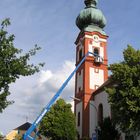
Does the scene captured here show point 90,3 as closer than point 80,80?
No

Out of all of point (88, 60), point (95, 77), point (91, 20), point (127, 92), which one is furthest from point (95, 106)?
point (127, 92)

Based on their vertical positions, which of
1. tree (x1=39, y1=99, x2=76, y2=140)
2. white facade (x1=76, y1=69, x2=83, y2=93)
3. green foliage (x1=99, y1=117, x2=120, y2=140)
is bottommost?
green foliage (x1=99, y1=117, x2=120, y2=140)

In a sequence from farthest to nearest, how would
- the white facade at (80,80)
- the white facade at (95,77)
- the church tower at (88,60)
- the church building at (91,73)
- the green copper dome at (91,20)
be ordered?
the green copper dome at (91,20)
the white facade at (80,80)
the white facade at (95,77)
the church tower at (88,60)
the church building at (91,73)

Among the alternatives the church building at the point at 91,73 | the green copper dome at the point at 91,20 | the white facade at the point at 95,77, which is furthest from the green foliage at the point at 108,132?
the green copper dome at the point at 91,20

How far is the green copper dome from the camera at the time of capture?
54.2 m

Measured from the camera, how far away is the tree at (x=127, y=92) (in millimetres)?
25859

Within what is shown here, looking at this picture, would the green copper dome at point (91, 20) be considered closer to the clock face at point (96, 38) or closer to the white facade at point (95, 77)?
the clock face at point (96, 38)

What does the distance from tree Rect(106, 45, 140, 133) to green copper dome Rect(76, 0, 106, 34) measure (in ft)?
86.7

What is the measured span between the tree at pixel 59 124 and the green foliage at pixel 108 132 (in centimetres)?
958

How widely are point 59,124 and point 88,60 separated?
1205 centimetres

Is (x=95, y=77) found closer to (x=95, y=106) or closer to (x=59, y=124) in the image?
(x=95, y=106)

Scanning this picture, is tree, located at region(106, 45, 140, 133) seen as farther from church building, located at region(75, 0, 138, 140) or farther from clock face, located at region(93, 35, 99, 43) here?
clock face, located at region(93, 35, 99, 43)

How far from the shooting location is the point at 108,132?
110ft

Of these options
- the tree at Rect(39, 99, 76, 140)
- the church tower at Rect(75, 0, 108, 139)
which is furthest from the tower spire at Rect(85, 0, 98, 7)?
the tree at Rect(39, 99, 76, 140)
